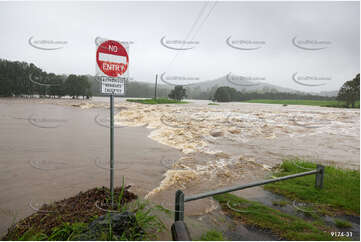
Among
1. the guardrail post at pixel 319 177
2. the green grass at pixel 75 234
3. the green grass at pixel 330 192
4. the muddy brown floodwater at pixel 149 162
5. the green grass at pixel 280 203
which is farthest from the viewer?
the guardrail post at pixel 319 177

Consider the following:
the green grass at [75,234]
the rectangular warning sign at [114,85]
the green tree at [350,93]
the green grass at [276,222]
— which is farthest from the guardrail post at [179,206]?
the green tree at [350,93]

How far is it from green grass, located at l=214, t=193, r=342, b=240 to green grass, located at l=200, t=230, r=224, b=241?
0.66m

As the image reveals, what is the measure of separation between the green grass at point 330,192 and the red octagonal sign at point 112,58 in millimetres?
4232

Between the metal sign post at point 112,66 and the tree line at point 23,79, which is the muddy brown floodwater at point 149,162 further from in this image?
the tree line at point 23,79

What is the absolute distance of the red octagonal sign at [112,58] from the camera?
2.46 meters

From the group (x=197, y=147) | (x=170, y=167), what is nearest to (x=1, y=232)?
(x=170, y=167)

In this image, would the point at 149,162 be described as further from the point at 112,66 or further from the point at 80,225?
the point at 112,66

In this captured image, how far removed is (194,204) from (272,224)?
4.49 ft

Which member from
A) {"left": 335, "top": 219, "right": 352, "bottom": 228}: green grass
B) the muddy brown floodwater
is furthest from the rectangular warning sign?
{"left": 335, "top": 219, "right": 352, "bottom": 228}: green grass

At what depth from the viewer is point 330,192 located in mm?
3992

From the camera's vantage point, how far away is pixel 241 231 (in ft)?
9.21

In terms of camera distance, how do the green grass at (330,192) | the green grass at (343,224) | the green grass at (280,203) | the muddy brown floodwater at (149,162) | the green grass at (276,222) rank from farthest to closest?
the muddy brown floodwater at (149,162), the green grass at (280,203), the green grass at (330,192), the green grass at (343,224), the green grass at (276,222)

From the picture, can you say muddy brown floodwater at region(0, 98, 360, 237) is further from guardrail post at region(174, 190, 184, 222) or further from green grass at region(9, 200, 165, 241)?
guardrail post at region(174, 190, 184, 222)

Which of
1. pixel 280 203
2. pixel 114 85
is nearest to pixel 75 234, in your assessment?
pixel 114 85
